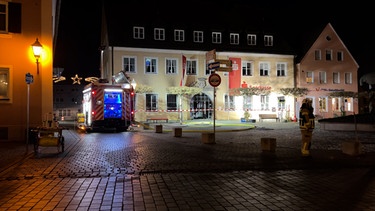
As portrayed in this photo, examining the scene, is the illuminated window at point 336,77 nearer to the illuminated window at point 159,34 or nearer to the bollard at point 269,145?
the illuminated window at point 159,34

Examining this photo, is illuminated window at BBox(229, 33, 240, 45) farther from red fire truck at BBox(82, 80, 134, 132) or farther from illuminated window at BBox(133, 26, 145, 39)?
red fire truck at BBox(82, 80, 134, 132)

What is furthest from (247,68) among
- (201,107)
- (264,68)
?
(201,107)

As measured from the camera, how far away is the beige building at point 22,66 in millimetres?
15344

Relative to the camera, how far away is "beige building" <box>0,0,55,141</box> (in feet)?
50.3

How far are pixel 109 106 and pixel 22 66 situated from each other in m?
6.94

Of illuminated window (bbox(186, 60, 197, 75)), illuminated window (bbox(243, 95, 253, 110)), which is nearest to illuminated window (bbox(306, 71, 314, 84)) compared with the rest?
illuminated window (bbox(243, 95, 253, 110))

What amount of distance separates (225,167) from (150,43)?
2663cm

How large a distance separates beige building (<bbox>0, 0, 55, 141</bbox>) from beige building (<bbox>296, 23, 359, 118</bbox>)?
28.6 m

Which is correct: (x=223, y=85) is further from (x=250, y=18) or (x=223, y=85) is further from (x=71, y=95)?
(x=71, y=95)

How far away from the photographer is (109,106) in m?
22.0

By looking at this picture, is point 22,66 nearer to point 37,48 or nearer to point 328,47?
point 37,48

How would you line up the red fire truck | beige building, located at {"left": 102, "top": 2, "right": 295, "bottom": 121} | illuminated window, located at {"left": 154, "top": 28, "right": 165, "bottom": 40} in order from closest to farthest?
the red fire truck
beige building, located at {"left": 102, "top": 2, "right": 295, "bottom": 121}
illuminated window, located at {"left": 154, "top": 28, "right": 165, "bottom": 40}

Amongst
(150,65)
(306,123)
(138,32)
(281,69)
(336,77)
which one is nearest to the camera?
(306,123)

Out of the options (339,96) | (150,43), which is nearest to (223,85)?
(150,43)
